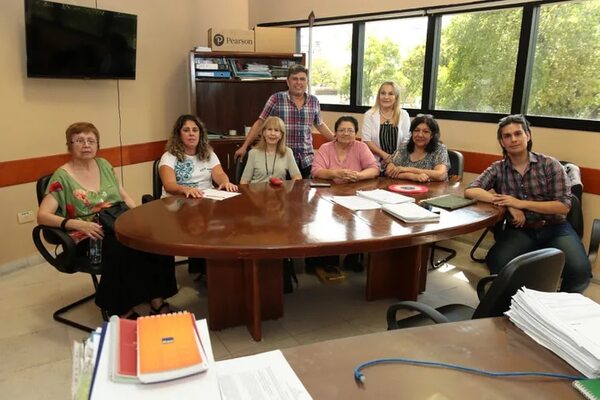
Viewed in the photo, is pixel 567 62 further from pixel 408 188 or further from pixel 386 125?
pixel 408 188

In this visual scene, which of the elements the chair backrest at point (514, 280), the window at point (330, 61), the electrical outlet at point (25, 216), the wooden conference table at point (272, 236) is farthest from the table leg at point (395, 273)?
the electrical outlet at point (25, 216)

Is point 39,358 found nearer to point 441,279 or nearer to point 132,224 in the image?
point 132,224

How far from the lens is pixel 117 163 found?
417cm

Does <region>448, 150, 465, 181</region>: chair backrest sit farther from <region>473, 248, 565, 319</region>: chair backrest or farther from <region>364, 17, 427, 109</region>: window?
<region>473, 248, 565, 319</region>: chair backrest

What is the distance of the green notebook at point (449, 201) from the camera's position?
8.23 ft

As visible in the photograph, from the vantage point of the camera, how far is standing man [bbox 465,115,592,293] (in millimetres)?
2648

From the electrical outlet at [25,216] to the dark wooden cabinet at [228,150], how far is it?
1749 millimetres

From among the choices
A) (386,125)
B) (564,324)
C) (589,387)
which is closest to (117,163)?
(386,125)

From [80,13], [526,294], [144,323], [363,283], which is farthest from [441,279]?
[80,13]

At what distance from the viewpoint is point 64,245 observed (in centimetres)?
241

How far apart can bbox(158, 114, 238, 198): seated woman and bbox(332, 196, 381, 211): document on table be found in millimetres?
683

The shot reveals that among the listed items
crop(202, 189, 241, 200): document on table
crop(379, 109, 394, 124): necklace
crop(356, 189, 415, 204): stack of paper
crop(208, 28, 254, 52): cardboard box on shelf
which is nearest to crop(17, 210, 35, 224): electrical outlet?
crop(202, 189, 241, 200): document on table

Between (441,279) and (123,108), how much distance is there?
A: 3.12 metres

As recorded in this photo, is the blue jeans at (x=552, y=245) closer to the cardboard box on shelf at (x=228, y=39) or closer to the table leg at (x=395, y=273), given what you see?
the table leg at (x=395, y=273)
